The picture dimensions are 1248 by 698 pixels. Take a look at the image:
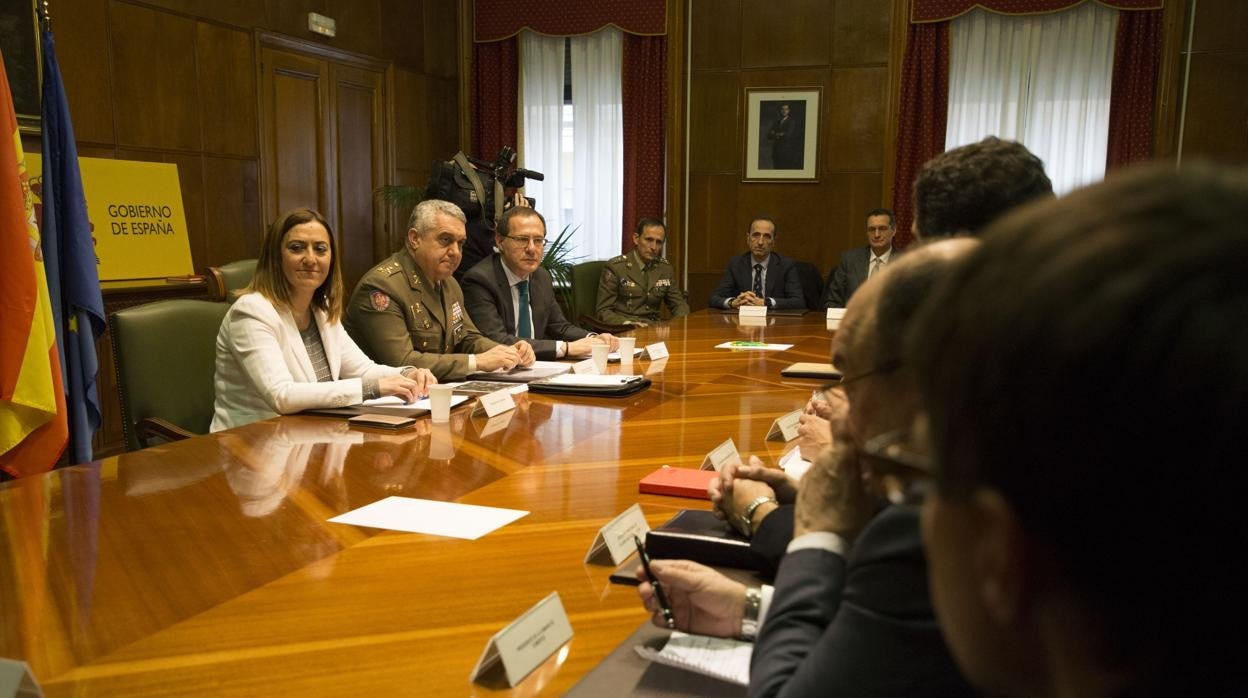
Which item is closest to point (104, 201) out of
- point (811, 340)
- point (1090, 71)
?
point (811, 340)

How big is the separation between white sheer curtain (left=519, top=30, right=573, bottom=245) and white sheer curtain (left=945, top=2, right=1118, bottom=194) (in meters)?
2.87

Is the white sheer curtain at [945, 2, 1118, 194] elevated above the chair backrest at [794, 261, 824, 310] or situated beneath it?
elevated above

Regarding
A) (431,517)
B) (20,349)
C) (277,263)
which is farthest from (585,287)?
(431,517)

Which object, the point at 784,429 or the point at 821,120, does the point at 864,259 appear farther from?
the point at 784,429

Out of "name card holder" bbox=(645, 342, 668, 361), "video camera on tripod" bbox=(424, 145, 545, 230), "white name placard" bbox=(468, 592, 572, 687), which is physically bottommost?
"name card holder" bbox=(645, 342, 668, 361)

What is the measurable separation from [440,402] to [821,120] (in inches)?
213

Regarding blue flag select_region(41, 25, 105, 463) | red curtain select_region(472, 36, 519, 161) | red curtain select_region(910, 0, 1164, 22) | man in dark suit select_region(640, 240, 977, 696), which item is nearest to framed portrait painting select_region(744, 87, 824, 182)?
red curtain select_region(910, 0, 1164, 22)

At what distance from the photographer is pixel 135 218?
496 cm

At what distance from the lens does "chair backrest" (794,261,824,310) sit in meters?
6.85

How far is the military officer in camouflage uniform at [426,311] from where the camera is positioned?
3227 millimetres

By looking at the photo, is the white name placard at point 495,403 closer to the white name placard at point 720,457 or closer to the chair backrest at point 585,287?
the white name placard at point 720,457

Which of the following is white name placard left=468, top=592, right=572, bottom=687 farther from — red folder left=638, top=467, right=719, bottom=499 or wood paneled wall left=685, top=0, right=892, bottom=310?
wood paneled wall left=685, top=0, right=892, bottom=310

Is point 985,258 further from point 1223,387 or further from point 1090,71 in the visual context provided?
point 1090,71

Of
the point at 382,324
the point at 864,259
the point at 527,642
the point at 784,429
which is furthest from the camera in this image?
the point at 864,259
